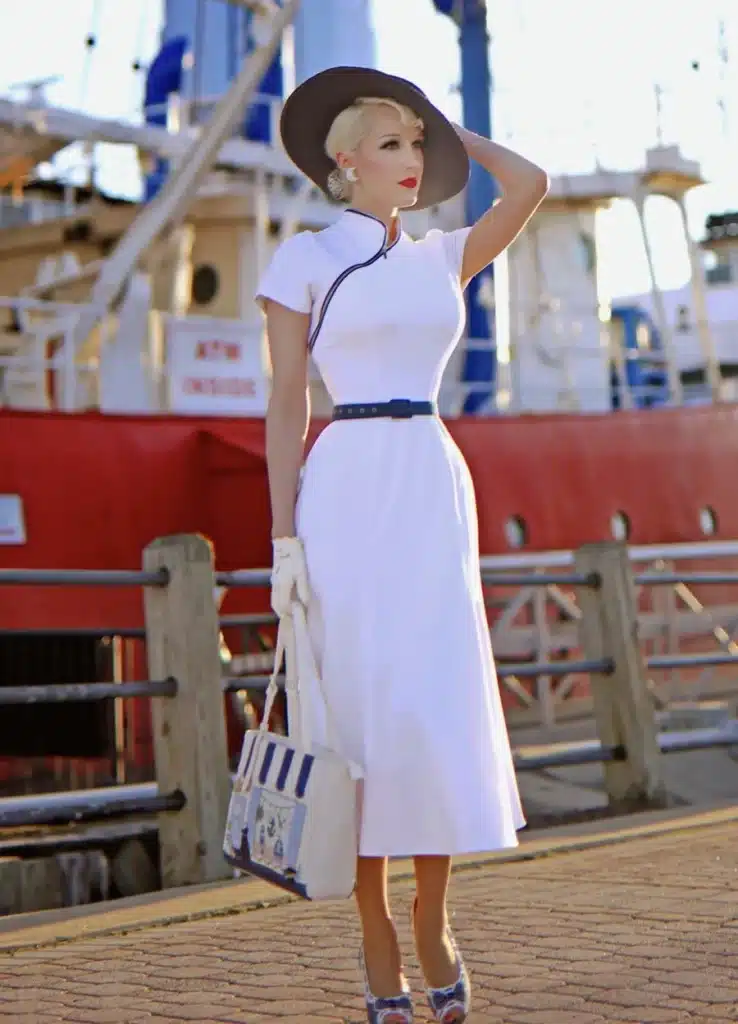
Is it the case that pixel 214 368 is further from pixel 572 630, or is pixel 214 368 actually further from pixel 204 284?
pixel 572 630

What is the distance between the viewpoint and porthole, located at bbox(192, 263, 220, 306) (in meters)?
17.4

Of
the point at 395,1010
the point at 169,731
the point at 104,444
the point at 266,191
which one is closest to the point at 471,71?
the point at 266,191

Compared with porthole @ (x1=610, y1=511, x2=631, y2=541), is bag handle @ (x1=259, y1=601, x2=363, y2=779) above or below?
below

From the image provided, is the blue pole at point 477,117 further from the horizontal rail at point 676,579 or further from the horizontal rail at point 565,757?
the horizontal rail at point 565,757

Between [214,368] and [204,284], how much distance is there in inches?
108

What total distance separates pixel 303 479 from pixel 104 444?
9003 millimetres

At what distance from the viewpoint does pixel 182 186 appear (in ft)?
49.0

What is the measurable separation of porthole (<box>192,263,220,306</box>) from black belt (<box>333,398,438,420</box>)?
13.9 meters

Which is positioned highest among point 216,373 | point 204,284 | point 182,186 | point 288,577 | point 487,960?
point 182,186

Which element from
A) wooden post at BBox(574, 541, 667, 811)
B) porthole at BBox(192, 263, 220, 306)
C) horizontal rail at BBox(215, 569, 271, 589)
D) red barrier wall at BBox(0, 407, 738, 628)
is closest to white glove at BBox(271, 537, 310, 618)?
→ horizontal rail at BBox(215, 569, 271, 589)

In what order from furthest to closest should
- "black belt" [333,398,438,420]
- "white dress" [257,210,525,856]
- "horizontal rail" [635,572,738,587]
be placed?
"horizontal rail" [635,572,738,587] → "black belt" [333,398,438,420] → "white dress" [257,210,525,856]

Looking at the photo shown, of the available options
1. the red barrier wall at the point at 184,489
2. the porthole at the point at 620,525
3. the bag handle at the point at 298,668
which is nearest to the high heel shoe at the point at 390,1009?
the bag handle at the point at 298,668

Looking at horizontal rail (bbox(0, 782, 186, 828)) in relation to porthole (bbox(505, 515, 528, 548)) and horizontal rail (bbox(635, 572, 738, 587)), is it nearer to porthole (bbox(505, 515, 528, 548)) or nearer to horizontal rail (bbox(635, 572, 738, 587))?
horizontal rail (bbox(635, 572, 738, 587))

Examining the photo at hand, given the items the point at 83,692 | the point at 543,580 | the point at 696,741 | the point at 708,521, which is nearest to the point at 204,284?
the point at 708,521
